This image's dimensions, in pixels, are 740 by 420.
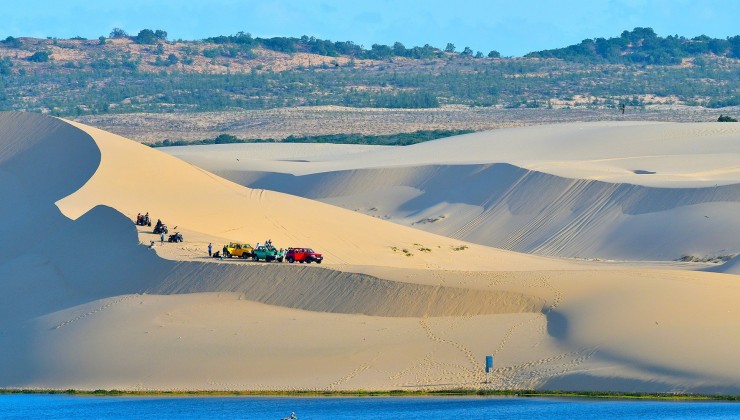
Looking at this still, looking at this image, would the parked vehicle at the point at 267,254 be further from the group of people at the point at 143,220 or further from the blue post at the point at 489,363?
the blue post at the point at 489,363

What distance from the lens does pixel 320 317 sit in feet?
144

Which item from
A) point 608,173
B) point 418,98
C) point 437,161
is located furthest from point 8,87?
point 608,173

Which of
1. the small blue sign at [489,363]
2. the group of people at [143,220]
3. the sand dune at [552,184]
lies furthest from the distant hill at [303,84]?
the small blue sign at [489,363]

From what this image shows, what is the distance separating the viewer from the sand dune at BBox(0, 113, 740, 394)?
132 ft

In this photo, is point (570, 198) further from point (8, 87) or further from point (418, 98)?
point (8, 87)

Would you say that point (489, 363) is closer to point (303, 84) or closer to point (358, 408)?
point (358, 408)

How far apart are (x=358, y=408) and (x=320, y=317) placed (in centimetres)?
648

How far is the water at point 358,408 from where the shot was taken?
1423 inches

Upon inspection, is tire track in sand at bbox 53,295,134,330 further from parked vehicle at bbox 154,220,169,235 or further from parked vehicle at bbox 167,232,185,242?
parked vehicle at bbox 154,220,169,235

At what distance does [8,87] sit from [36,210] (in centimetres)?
11875

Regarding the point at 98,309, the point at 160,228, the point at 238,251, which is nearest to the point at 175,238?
the point at 160,228

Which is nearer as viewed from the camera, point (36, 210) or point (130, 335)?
point (130, 335)

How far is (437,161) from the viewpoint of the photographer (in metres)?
86.3

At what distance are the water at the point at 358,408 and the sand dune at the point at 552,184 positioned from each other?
78.1 feet
